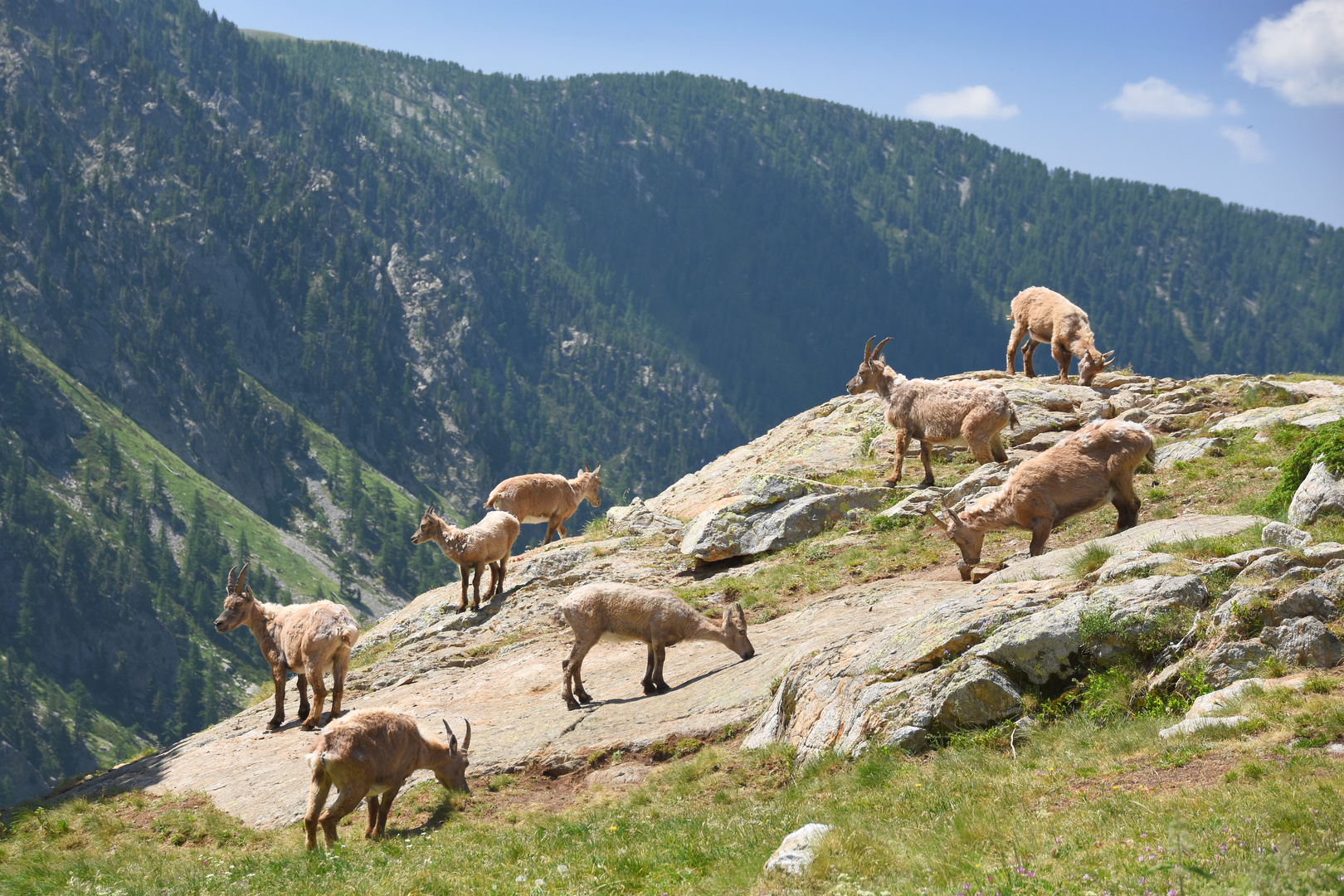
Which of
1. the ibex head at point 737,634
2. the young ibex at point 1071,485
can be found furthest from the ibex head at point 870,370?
the ibex head at point 737,634

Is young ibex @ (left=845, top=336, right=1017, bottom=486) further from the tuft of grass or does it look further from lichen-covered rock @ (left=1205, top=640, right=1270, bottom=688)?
lichen-covered rock @ (left=1205, top=640, right=1270, bottom=688)

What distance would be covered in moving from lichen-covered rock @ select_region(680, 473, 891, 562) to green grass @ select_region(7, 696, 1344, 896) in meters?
8.72

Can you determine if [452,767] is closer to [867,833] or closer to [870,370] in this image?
[867,833]

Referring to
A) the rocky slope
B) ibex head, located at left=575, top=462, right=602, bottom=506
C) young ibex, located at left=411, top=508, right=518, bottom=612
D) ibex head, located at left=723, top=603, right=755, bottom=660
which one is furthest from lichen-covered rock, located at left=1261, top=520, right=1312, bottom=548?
ibex head, located at left=575, top=462, right=602, bottom=506

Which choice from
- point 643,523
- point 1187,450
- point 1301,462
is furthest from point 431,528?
point 1301,462

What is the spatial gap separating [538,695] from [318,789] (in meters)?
5.33

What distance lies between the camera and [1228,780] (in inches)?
312

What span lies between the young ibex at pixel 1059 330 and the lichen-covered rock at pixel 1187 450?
18.5 ft

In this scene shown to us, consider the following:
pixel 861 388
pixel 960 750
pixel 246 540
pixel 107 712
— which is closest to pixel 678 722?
pixel 960 750

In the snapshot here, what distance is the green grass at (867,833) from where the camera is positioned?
6.86 meters

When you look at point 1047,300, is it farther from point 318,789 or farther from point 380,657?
point 318,789

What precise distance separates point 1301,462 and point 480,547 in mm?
15784

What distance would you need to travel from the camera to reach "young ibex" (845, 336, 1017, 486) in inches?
822

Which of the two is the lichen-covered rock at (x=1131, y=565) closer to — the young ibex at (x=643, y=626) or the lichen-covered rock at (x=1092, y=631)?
the lichen-covered rock at (x=1092, y=631)
